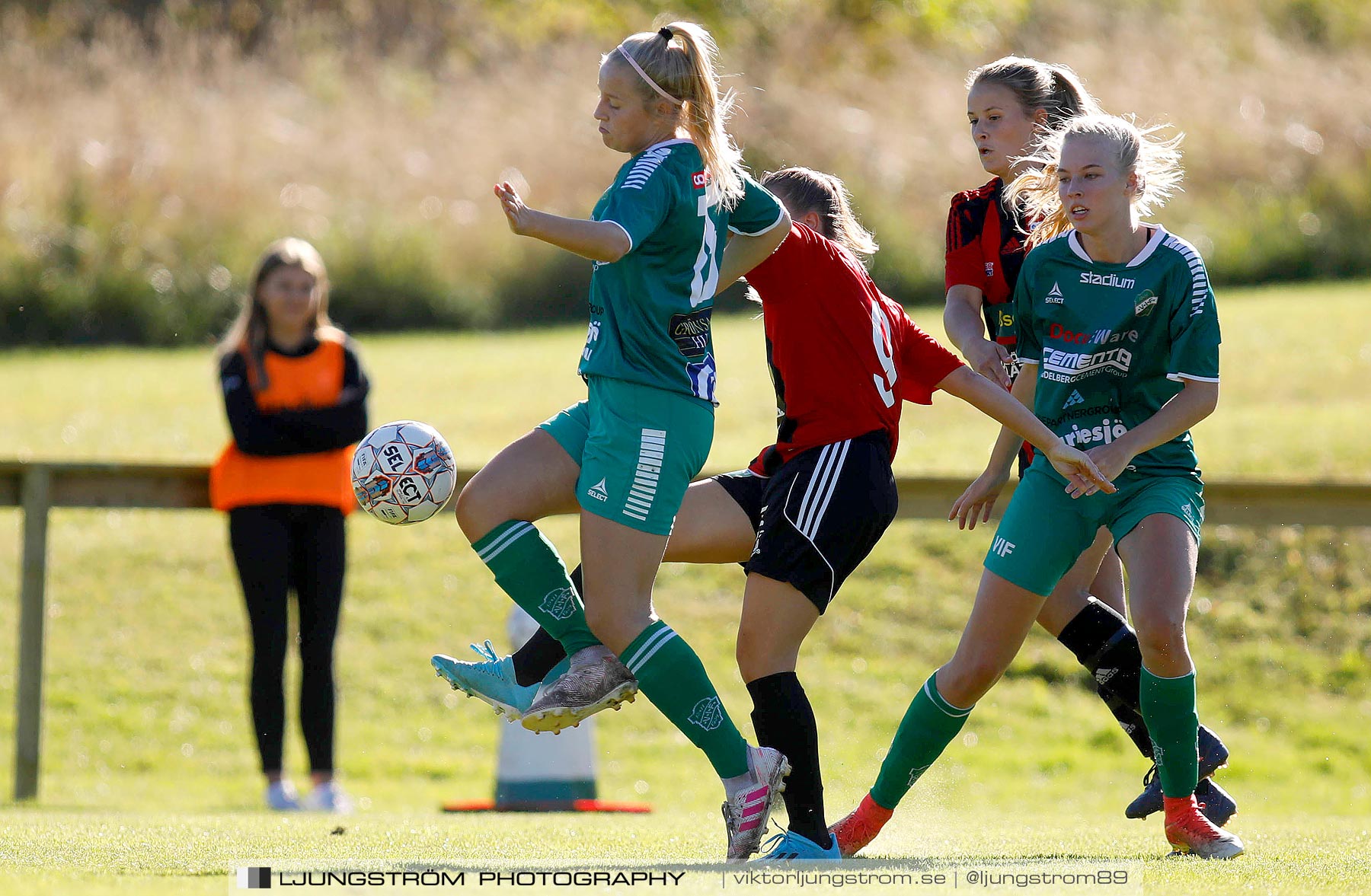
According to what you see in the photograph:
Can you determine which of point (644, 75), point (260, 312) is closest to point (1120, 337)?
point (644, 75)

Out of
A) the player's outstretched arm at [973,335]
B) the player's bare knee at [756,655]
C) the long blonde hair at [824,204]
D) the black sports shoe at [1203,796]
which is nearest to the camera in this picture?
the player's bare knee at [756,655]

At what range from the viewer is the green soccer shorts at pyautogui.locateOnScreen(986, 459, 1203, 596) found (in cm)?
441

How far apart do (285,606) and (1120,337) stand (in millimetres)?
3864

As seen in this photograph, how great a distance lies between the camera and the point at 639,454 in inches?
164

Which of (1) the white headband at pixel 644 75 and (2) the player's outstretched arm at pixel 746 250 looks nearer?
(1) the white headband at pixel 644 75

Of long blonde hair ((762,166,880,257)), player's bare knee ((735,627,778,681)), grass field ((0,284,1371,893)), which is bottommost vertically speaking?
grass field ((0,284,1371,893))

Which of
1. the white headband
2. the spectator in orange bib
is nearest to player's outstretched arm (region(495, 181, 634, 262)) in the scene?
the white headband

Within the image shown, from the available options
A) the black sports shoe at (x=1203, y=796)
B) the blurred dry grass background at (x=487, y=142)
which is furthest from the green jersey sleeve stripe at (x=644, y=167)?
the blurred dry grass background at (x=487, y=142)

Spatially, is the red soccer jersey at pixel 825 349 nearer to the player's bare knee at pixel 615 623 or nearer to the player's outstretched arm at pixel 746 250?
the player's outstretched arm at pixel 746 250

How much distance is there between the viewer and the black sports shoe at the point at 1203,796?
16.2 feet

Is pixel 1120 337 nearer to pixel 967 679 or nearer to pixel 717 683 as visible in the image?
pixel 967 679

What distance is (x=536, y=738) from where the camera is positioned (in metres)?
6.77

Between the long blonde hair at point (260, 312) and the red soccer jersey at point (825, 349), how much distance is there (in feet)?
10.2

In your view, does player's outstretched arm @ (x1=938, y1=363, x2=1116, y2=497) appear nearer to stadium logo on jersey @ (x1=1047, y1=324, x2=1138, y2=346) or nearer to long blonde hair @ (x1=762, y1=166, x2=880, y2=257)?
stadium logo on jersey @ (x1=1047, y1=324, x2=1138, y2=346)
